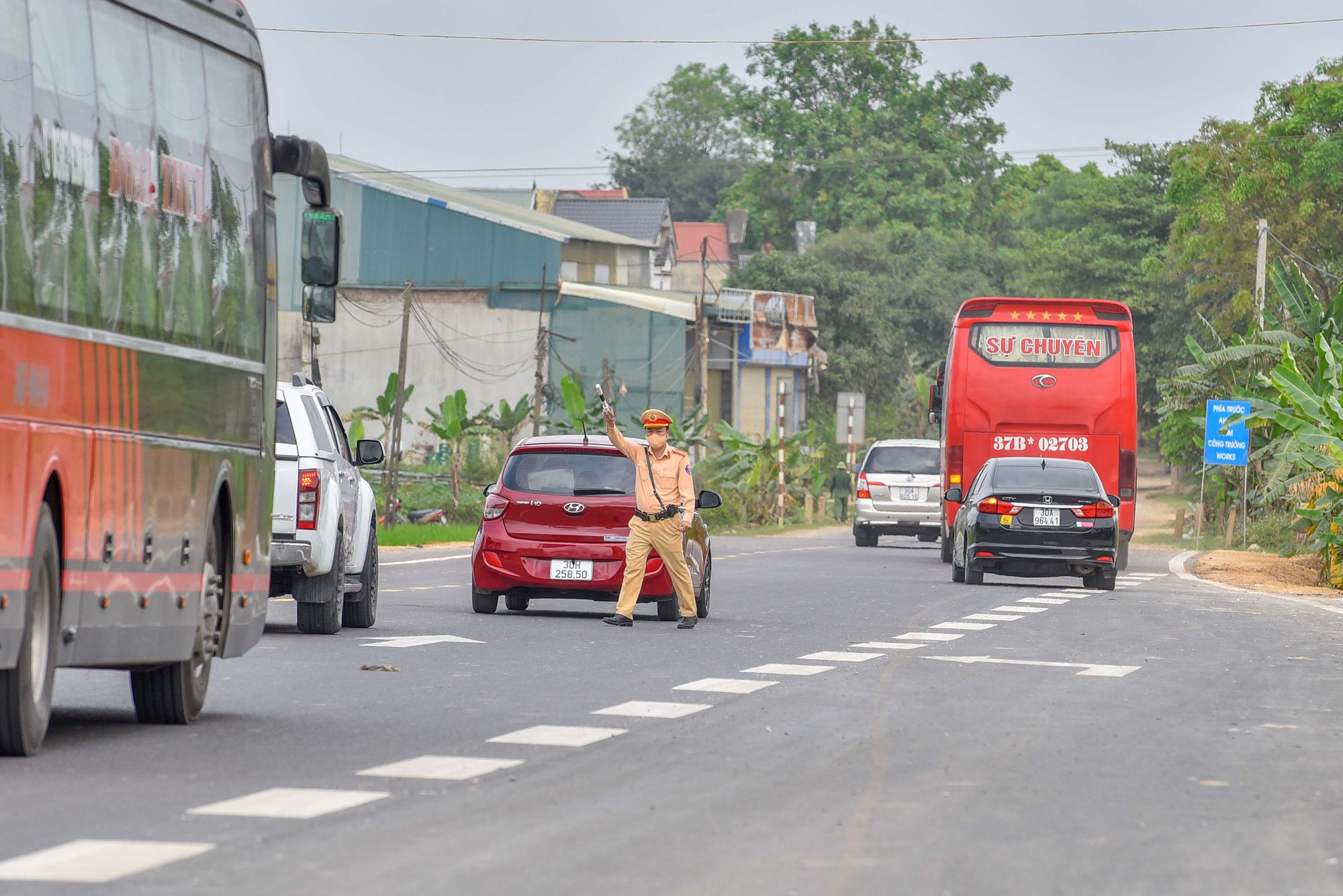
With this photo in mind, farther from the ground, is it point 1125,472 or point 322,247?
point 322,247

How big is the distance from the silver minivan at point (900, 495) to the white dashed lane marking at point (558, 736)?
27551mm

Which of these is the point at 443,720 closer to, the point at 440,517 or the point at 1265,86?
the point at 440,517

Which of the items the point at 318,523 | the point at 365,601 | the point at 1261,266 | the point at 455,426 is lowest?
the point at 365,601

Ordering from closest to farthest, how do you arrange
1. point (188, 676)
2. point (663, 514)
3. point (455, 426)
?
point (188, 676) → point (663, 514) → point (455, 426)

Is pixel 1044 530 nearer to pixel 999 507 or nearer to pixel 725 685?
pixel 999 507

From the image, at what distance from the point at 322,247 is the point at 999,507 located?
49.2 feet

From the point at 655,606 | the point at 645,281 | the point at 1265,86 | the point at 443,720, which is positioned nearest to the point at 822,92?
the point at 645,281

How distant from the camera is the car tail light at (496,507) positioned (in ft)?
58.9

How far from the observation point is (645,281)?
257 feet

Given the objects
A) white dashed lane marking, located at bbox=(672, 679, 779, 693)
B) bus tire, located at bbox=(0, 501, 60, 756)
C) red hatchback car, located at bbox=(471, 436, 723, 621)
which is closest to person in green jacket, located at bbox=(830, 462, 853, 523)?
red hatchback car, located at bbox=(471, 436, 723, 621)

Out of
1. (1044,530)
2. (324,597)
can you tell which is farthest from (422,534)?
(324,597)

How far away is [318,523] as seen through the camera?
15.2 m

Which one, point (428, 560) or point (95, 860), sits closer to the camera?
point (95, 860)

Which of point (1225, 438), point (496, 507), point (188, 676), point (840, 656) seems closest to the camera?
point (188, 676)
